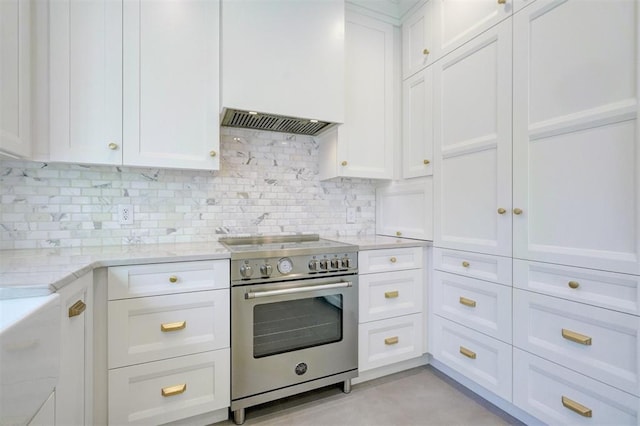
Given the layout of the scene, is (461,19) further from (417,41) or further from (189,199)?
(189,199)

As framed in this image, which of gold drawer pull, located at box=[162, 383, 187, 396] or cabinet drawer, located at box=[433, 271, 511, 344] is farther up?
cabinet drawer, located at box=[433, 271, 511, 344]

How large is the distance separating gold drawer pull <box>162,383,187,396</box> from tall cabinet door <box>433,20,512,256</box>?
1.74 meters

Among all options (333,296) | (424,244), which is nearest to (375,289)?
(333,296)

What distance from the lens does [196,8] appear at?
1.77 metres

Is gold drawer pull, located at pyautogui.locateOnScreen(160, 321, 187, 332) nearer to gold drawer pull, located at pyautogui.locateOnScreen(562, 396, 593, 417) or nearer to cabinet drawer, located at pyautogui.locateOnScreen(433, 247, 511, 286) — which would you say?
cabinet drawer, located at pyautogui.locateOnScreen(433, 247, 511, 286)

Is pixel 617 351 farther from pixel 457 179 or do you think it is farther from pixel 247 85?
pixel 247 85

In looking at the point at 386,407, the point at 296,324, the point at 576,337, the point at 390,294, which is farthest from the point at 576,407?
the point at 296,324

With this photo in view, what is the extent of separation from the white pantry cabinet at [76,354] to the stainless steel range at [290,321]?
61 cm

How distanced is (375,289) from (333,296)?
1.05 ft

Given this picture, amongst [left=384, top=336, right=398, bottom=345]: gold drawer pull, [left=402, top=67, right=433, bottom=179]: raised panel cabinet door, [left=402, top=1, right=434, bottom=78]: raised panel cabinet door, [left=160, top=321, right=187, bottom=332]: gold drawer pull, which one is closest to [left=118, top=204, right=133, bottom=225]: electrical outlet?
[left=160, top=321, right=187, bottom=332]: gold drawer pull

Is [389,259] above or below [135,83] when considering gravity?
below

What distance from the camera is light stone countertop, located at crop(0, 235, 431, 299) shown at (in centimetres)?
94

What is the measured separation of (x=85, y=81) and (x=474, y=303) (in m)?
2.50

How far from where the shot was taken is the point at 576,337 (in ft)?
4.46
